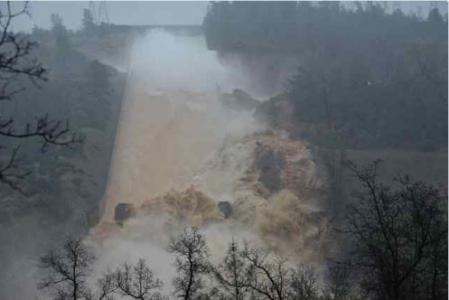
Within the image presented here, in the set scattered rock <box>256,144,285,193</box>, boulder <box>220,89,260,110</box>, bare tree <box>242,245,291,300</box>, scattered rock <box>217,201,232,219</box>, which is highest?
boulder <box>220,89,260,110</box>

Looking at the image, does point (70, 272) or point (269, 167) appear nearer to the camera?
point (70, 272)

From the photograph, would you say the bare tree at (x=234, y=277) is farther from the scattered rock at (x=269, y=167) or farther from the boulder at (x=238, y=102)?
the boulder at (x=238, y=102)

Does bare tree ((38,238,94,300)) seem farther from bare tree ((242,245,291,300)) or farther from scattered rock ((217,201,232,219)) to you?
scattered rock ((217,201,232,219))

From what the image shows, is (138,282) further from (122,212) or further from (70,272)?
(122,212)

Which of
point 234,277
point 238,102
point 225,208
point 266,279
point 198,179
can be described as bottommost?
point 234,277

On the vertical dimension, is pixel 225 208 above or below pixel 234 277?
above

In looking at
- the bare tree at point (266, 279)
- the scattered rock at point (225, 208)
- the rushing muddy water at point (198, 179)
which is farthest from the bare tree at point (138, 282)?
the scattered rock at point (225, 208)

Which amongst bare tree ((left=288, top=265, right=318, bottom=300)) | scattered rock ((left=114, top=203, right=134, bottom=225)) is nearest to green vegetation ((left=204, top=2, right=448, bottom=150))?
scattered rock ((left=114, top=203, right=134, bottom=225))

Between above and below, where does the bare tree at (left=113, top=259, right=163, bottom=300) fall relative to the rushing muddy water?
below

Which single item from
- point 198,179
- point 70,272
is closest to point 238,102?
point 198,179

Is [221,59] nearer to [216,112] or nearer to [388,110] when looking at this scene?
[216,112]

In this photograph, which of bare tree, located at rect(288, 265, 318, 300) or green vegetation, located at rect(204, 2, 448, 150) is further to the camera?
green vegetation, located at rect(204, 2, 448, 150)

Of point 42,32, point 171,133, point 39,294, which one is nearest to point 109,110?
point 171,133

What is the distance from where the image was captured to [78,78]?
53125 millimetres
